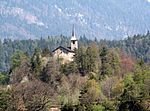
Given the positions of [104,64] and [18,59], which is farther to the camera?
[18,59]

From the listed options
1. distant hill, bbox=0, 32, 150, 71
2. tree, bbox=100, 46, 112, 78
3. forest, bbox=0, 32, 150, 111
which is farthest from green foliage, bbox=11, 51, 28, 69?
distant hill, bbox=0, 32, 150, 71

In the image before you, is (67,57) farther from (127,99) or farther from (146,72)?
(127,99)

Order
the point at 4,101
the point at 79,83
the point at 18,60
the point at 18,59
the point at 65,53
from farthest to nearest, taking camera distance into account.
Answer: the point at 18,59 → the point at 65,53 → the point at 18,60 → the point at 79,83 → the point at 4,101

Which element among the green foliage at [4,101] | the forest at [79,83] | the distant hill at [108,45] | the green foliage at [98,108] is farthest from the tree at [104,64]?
the distant hill at [108,45]

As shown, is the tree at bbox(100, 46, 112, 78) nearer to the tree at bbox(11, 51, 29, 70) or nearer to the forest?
the forest

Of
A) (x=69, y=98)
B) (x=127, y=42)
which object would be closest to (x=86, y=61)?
(x=69, y=98)

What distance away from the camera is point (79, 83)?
68.0 metres

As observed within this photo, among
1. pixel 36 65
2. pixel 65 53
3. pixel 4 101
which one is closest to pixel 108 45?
pixel 65 53

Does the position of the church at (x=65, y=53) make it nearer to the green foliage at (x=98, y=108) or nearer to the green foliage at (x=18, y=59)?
the green foliage at (x=18, y=59)

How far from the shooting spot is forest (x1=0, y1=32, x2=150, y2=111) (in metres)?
54.2

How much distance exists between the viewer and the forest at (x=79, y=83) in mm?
54219

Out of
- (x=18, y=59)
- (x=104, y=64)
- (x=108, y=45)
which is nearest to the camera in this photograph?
(x=104, y=64)

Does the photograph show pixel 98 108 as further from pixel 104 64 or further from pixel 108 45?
pixel 108 45

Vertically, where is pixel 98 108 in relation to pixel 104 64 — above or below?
below
